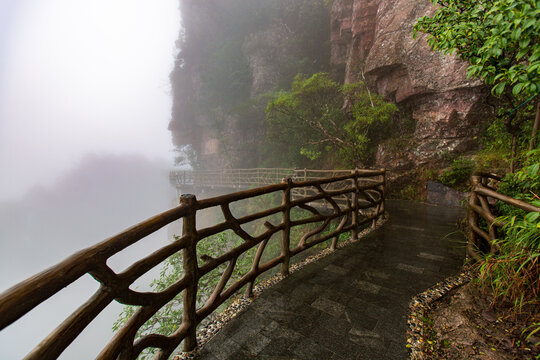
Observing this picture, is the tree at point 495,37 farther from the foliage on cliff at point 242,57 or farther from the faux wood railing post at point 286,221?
the foliage on cliff at point 242,57

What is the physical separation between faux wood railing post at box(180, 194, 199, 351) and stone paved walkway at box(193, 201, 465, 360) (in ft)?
0.51

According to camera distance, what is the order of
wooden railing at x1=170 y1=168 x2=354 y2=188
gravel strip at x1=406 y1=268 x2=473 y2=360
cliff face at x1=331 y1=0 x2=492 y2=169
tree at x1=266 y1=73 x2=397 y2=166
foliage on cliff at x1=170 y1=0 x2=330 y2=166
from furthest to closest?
foliage on cliff at x1=170 y1=0 x2=330 y2=166 < wooden railing at x1=170 y1=168 x2=354 y2=188 < tree at x1=266 y1=73 x2=397 y2=166 < cliff face at x1=331 y1=0 x2=492 y2=169 < gravel strip at x1=406 y1=268 x2=473 y2=360

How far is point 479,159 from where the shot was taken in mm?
8023

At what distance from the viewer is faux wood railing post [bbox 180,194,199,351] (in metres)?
1.94

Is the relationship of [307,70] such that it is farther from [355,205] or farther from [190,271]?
[190,271]

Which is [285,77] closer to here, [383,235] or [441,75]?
[441,75]

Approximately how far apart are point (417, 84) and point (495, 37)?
30.2 ft

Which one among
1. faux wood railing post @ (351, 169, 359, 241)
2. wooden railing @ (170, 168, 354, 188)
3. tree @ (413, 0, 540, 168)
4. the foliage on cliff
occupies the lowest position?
wooden railing @ (170, 168, 354, 188)

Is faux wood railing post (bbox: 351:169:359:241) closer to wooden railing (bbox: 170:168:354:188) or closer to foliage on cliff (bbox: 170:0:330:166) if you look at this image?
wooden railing (bbox: 170:168:354:188)

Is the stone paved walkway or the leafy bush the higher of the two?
the leafy bush

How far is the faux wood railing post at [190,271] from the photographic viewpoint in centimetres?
194

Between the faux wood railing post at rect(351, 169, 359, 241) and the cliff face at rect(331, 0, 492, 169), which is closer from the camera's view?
the faux wood railing post at rect(351, 169, 359, 241)

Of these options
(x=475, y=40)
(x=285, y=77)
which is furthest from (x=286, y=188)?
(x=285, y=77)

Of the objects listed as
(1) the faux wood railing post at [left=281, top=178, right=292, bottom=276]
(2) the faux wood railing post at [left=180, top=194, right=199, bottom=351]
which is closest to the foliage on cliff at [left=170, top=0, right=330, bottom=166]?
(1) the faux wood railing post at [left=281, top=178, right=292, bottom=276]
